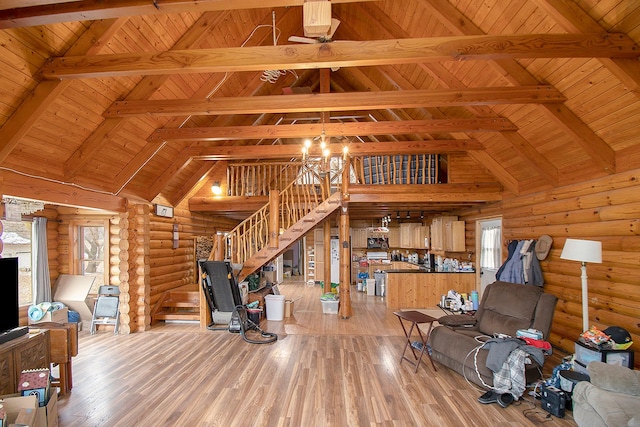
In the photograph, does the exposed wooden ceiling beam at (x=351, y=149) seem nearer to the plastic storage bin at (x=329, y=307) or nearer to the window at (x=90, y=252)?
the window at (x=90, y=252)

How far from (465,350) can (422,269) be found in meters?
4.33

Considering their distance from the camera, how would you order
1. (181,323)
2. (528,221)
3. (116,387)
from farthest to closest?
(181,323)
(528,221)
(116,387)

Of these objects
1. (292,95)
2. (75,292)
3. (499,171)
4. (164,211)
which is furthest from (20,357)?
(499,171)

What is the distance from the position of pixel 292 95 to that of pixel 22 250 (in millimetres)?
5899

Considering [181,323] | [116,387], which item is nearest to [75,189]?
[116,387]

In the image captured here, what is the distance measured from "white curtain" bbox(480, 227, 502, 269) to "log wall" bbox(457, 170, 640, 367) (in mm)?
1198

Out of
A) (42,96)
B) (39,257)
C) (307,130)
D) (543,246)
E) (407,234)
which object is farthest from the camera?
(407,234)

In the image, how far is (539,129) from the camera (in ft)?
15.8

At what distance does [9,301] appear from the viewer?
11.6 ft

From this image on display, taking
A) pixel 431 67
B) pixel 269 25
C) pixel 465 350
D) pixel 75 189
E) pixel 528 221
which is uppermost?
pixel 269 25

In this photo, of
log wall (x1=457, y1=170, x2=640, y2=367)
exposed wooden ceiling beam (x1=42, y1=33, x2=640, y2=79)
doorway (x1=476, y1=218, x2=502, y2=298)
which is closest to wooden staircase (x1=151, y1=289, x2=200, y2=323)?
exposed wooden ceiling beam (x1=42, y1=33, x2=640, y2=79)

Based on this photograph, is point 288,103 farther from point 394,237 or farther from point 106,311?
point 394,237

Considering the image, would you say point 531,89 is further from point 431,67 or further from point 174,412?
point 174,412

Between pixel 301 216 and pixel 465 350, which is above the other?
pixel 301 216
